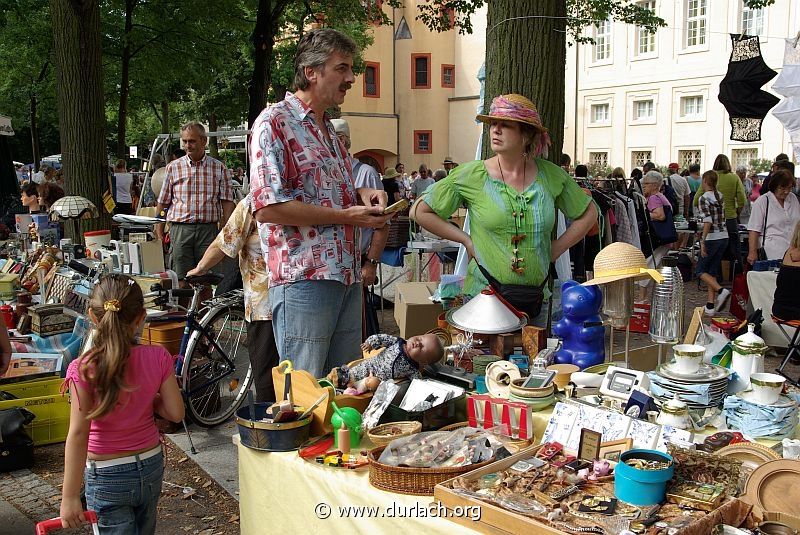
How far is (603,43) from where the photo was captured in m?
30.5

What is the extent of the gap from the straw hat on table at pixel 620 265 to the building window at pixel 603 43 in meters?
29.2

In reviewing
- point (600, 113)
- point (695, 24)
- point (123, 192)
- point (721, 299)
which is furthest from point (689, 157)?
point (721, 299)

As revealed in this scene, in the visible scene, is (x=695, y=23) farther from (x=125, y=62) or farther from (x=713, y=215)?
(x=713, y=215)

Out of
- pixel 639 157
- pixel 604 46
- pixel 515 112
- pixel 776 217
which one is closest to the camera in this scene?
pixel 515 112

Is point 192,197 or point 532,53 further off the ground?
point 532,53

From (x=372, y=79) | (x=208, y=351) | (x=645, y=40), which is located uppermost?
(x=645, y=40)

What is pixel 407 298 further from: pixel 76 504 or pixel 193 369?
pixel 76 504

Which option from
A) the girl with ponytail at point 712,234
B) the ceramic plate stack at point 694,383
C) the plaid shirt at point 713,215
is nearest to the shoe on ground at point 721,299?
the girl with ponytail at point 712,234

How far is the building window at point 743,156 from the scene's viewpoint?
2588cm

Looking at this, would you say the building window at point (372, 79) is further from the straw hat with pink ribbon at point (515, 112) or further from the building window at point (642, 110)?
the straw hat with pink ribbon at point (515, 112)

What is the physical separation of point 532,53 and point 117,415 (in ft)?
11.3

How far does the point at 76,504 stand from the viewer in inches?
102

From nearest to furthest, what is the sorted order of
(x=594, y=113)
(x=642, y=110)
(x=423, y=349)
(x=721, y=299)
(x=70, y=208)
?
1. (x=423, y=349)
2. (x=70, y=208)
3. (x=721, y=299)
4. (x=642, y=110)
5. (x=594, y=113)

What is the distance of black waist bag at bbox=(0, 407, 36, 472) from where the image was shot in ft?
15.0
